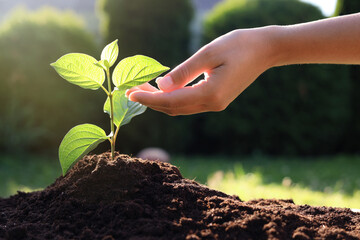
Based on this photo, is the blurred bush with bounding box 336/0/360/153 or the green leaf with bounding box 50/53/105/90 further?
the blurred bush with bounding box 336/0/360/153

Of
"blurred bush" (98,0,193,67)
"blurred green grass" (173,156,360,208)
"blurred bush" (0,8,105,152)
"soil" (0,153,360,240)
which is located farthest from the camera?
"blurred bush" (98,0,193,67)

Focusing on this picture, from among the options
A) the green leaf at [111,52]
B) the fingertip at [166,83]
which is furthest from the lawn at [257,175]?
the green leaf at [111,52]

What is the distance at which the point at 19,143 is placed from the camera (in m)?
6.71

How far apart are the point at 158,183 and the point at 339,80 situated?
7364mm

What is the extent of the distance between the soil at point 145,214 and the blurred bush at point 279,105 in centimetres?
589

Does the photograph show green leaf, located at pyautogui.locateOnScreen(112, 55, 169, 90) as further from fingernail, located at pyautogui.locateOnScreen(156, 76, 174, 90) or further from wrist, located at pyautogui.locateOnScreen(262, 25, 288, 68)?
wrist, located at pyautogui.locateOnScreen(262, 25, 288, 68)

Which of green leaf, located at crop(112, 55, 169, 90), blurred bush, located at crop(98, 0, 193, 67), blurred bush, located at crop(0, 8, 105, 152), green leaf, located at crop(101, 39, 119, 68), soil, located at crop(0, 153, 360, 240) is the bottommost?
soil, located at crop(0, 153, 360, 240)

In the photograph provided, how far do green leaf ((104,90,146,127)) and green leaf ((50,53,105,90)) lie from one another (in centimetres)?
13

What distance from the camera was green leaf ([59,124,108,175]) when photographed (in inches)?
58.4

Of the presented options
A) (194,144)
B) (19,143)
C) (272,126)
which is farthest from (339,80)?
(19,143)

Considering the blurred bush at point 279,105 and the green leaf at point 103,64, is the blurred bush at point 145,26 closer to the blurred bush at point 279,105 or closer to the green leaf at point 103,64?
the blurred bush at point 279,105

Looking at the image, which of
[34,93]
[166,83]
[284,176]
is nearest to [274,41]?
[166,83]

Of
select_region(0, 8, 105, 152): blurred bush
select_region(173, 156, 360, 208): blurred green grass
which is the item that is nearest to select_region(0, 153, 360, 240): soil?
select_region(173, 156, 360, 208): blurred green grass

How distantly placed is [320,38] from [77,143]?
3.77 feet
